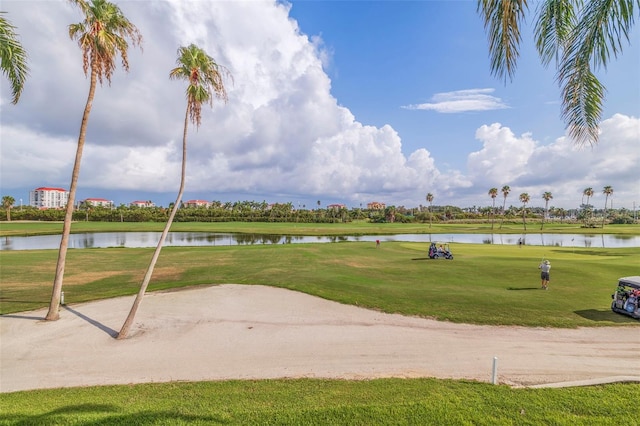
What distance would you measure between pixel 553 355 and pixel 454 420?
741cm

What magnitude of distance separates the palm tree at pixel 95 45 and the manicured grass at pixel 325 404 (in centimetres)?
900

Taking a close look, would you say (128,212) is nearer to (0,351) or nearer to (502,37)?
(0,351)

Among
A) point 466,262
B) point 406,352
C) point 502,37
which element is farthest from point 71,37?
point 466,262

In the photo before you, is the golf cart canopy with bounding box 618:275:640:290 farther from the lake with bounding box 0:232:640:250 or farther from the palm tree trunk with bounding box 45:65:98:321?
the lake with bounding box 0:232:640:250

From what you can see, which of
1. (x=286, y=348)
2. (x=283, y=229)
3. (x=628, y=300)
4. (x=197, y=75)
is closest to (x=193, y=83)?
(x=197, y=75)

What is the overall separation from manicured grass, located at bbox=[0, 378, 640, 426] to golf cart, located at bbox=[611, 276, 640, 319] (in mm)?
10198

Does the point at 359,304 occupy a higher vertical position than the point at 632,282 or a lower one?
lower

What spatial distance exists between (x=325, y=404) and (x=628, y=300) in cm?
1702

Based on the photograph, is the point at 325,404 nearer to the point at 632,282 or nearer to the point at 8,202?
the point at 632,282

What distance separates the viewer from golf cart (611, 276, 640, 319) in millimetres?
15131

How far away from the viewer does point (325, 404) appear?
7543mm

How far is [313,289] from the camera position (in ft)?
67.3

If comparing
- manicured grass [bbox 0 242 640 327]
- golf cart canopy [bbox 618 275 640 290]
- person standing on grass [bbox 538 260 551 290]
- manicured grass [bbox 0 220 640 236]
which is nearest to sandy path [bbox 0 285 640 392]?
manicured grass [bbox 0 242 640 327]

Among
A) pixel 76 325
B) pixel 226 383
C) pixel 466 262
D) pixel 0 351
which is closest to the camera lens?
pixel 226 383
